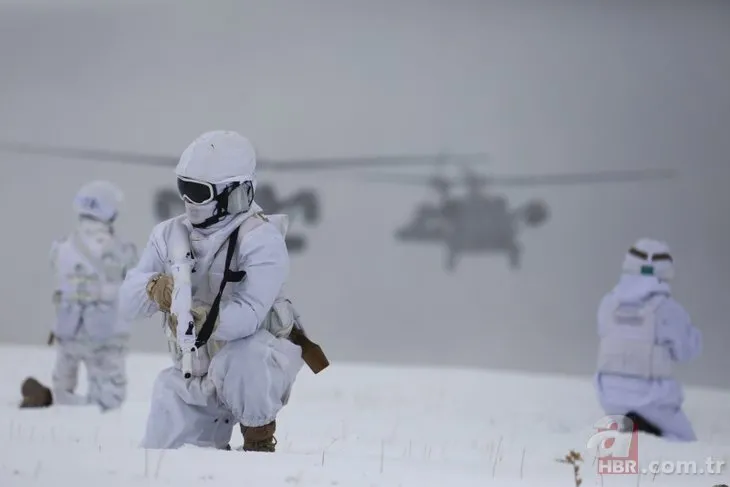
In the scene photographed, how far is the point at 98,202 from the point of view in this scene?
15.8 ft

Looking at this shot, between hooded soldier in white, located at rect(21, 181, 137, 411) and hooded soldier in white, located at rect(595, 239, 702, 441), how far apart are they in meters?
2.33

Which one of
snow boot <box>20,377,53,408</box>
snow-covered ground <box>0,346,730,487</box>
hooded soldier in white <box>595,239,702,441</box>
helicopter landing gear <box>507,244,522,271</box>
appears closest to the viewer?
snow-covered ground <box>0,346,730,487</box>

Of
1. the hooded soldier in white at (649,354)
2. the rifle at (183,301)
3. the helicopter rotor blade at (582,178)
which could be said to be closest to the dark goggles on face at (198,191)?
the rifle at (183,301)

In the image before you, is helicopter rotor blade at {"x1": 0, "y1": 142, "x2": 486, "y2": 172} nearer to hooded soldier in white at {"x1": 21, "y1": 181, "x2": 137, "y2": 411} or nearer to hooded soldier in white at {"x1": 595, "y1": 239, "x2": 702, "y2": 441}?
hooded soldier in white at {"x1": 21, "y1": 181, "x2": 137, "y2": 411}

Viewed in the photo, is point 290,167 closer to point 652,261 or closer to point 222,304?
point 652,261

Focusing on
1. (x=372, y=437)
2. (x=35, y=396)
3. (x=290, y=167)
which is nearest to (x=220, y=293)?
(x=372, y=437)

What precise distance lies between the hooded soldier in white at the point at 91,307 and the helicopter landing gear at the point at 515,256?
250cm

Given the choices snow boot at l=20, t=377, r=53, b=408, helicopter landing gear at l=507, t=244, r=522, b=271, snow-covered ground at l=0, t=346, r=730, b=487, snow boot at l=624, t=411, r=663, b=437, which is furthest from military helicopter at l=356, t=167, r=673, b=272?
snow boot at l=20, t=377, r=53, b=408

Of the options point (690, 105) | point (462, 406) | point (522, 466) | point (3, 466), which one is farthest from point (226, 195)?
point (690, 105)

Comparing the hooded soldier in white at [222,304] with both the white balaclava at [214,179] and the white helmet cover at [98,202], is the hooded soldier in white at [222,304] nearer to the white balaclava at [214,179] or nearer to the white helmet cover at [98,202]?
the white balaclava at [214,179]

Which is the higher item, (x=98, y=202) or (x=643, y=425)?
(x=98, y=202)

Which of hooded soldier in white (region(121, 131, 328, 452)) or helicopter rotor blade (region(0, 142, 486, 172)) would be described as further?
helicopter rotor blade (region(0, 142, 486, 172))

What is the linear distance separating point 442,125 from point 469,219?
2.03 ft

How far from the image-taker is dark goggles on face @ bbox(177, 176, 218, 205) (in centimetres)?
267
